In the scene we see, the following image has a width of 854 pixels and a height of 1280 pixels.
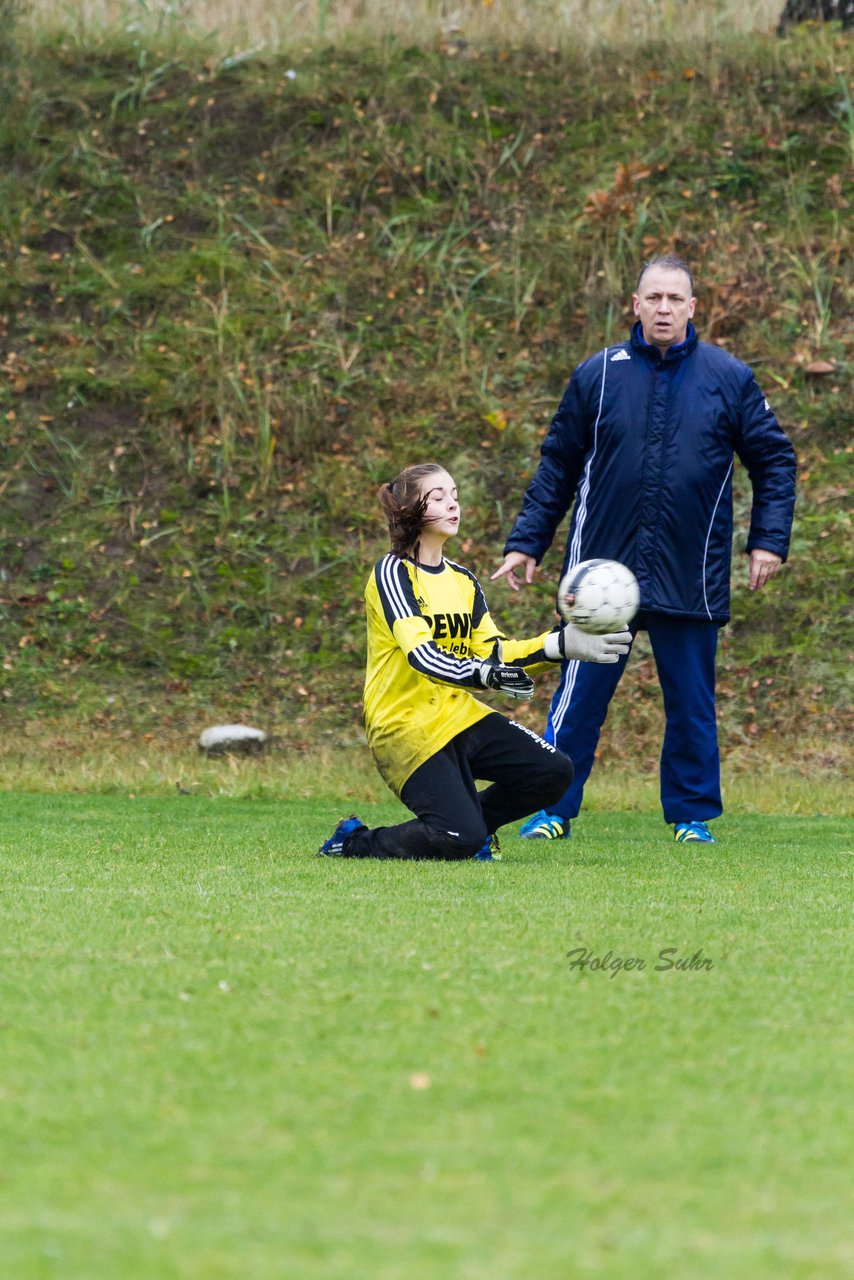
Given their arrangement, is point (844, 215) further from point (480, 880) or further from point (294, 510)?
point (480, 880)

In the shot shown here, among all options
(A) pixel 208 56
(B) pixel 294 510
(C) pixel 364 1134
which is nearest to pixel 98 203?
(A) pixel 208 56

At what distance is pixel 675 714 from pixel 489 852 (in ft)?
4.03

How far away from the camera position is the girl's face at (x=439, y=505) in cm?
573

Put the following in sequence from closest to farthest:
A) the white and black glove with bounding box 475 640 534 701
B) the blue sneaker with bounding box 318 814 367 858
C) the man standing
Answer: the white and black glove with bounding box 475 640 534 701 < the blue sneaker with bounding box 318 814 367 858 < the man standing

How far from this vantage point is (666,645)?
6.61 metres

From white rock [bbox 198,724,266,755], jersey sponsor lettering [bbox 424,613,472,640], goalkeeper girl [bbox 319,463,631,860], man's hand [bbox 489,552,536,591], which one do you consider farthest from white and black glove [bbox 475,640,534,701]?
white rock [bbox 198,724,266,755]

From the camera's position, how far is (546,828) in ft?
21.4

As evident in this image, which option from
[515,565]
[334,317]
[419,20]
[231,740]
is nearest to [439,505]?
[515,565]

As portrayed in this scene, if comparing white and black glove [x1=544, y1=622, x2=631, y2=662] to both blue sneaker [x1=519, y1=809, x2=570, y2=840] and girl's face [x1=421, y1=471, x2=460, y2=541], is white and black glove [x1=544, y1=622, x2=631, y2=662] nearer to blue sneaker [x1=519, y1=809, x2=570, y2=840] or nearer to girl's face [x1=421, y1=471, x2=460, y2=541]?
girl's face [x1=421, y1=471, x2=460, y2=541]

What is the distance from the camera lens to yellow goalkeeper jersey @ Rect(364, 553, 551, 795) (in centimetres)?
571

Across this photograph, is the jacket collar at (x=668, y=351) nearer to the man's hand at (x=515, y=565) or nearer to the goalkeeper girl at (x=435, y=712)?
the man's hand at (x=515, y=565)

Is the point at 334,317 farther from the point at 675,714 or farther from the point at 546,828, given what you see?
the point at 546,828

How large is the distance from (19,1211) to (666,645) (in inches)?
187

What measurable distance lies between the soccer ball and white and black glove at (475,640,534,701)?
27 centimetres
